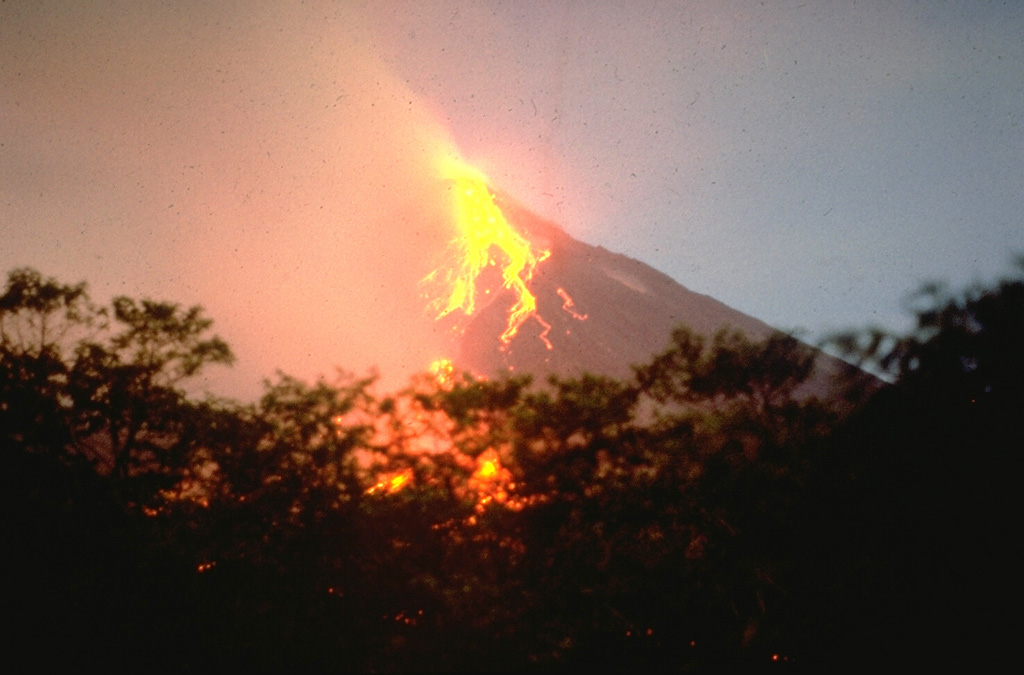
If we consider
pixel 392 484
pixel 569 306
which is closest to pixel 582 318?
pixel 569 306

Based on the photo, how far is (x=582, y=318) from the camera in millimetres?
70312

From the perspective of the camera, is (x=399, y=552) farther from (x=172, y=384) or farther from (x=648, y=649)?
(x=172, y=384)

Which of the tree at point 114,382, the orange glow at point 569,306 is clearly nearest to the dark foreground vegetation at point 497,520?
the tree at point 114,382

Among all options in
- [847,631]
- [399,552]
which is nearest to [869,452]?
[847,631]

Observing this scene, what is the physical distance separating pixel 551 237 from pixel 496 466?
3412 inches

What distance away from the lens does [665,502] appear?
13562 millimetres

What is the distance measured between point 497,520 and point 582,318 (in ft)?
192

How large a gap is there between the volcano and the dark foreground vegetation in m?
34.4

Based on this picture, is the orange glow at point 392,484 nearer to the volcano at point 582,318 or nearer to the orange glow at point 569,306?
the volcano at point 582,318

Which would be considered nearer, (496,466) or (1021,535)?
(1021,535)

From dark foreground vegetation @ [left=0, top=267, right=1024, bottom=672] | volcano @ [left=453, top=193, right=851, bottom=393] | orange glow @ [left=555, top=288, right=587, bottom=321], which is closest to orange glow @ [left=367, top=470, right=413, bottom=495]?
dark foreground vegetation @ [left=0, top=267, right=1024, bottom=672]

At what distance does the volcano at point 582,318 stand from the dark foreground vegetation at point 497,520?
34400mm

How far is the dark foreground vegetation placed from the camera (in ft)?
35.8

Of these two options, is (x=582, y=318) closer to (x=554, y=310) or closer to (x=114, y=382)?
(x=554, y=310)
